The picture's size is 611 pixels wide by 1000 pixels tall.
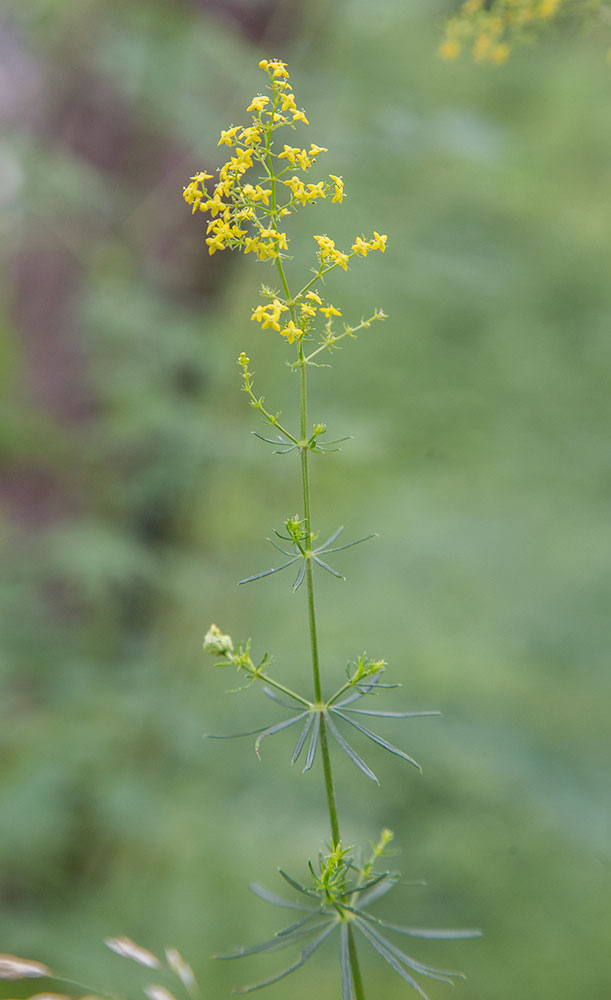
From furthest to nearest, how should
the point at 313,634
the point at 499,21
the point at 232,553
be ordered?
the point at 232,553 < the point at 499,21 < the point at 313,634

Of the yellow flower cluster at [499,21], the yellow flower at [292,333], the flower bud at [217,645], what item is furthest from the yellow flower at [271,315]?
the yellow flower cluster at [499,21]

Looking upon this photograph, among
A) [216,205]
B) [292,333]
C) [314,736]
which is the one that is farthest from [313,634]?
[216,205]

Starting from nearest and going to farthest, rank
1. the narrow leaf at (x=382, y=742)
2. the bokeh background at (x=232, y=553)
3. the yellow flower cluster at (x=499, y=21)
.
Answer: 1. the narrow leaf at (x=382, y=742)
2. the yellow flower cluster at (x=499, y=21)
3. the bokeh background at (x=232, y=553)

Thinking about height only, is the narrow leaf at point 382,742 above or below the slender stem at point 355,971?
above

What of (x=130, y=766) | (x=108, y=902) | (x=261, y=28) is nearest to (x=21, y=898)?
(x=108, y=902)

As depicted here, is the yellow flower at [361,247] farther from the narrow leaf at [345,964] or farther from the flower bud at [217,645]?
the narrow leaf at [345,964]

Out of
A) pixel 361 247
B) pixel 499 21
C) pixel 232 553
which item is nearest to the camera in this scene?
pixel 361 247

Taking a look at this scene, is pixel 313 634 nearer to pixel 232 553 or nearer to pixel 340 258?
pixel 340 258

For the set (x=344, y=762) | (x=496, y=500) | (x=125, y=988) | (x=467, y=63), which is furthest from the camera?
(x=467, y=63)

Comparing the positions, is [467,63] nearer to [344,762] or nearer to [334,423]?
[334,423]
